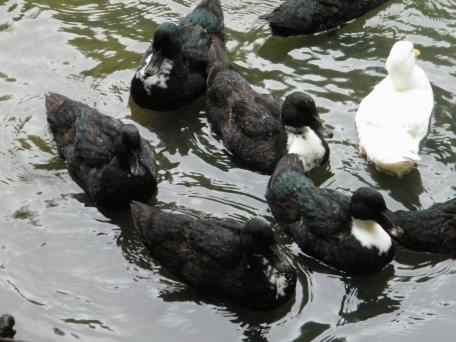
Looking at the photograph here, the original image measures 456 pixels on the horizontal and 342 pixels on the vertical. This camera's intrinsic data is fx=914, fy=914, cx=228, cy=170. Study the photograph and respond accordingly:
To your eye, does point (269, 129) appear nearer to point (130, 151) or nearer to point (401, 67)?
point (130, 151)

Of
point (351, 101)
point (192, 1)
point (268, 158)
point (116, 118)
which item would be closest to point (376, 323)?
point (268, 158)

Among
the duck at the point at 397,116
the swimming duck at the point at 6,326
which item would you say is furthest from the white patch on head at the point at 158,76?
the swimming duck at the point at 6,326

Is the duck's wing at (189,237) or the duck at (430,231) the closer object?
the duck's wing at (189,237)

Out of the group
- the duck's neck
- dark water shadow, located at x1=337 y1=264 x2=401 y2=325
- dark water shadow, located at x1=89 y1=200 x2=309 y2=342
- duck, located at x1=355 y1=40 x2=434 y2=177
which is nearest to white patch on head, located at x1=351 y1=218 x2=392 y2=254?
dark water shadow, located at x1=337 y1=264 x2=401 y2=325

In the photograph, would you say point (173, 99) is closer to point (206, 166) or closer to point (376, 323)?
point (206, 166)

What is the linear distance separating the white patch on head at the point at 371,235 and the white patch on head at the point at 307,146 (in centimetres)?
104

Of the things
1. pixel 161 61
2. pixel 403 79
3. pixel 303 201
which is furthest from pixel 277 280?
pixel 161 61

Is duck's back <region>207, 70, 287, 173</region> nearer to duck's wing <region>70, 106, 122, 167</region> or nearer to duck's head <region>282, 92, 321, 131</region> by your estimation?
duck's head <region>282, 92, 321, 131</region>

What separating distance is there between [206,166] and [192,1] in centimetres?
316

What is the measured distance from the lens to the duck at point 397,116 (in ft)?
25.4

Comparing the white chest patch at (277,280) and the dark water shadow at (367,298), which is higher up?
the white chest patch at (277,280)

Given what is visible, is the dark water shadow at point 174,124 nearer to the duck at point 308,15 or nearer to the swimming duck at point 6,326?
the duck at point 308,15

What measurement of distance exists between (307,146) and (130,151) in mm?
1542

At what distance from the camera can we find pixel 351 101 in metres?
8.90
